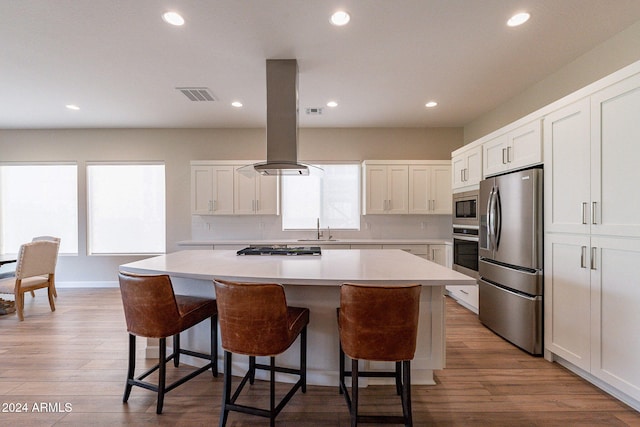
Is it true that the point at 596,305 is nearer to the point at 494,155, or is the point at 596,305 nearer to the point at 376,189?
the point at 494,155

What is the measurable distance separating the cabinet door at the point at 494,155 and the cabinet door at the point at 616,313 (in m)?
1.20

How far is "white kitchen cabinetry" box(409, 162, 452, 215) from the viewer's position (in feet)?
15.5

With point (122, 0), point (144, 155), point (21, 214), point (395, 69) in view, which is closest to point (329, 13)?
point (395, 69)

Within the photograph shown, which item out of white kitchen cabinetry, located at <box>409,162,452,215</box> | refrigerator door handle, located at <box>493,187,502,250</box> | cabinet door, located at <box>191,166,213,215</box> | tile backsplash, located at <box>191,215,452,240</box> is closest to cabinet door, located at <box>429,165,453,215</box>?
white kitchen cabinetry, located at <box>409,162,452,215</box>

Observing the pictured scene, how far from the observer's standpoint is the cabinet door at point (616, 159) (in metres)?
1.84

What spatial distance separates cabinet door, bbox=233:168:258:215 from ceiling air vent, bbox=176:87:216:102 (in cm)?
135

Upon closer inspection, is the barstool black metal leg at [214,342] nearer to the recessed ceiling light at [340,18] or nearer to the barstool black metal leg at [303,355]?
the barstool black metal leg at [303,355]

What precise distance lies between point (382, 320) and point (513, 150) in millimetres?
2390

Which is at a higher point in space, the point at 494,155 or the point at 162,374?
the point at 494,155

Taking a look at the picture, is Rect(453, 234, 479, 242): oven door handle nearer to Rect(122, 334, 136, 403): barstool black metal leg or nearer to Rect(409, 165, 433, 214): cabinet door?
Rect(409, 165, 433, 214): cabinet door

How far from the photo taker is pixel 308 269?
6.84 ft

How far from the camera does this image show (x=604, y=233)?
6.61 feet

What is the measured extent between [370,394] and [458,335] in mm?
1501

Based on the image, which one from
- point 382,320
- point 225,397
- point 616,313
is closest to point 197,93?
point 225,397
